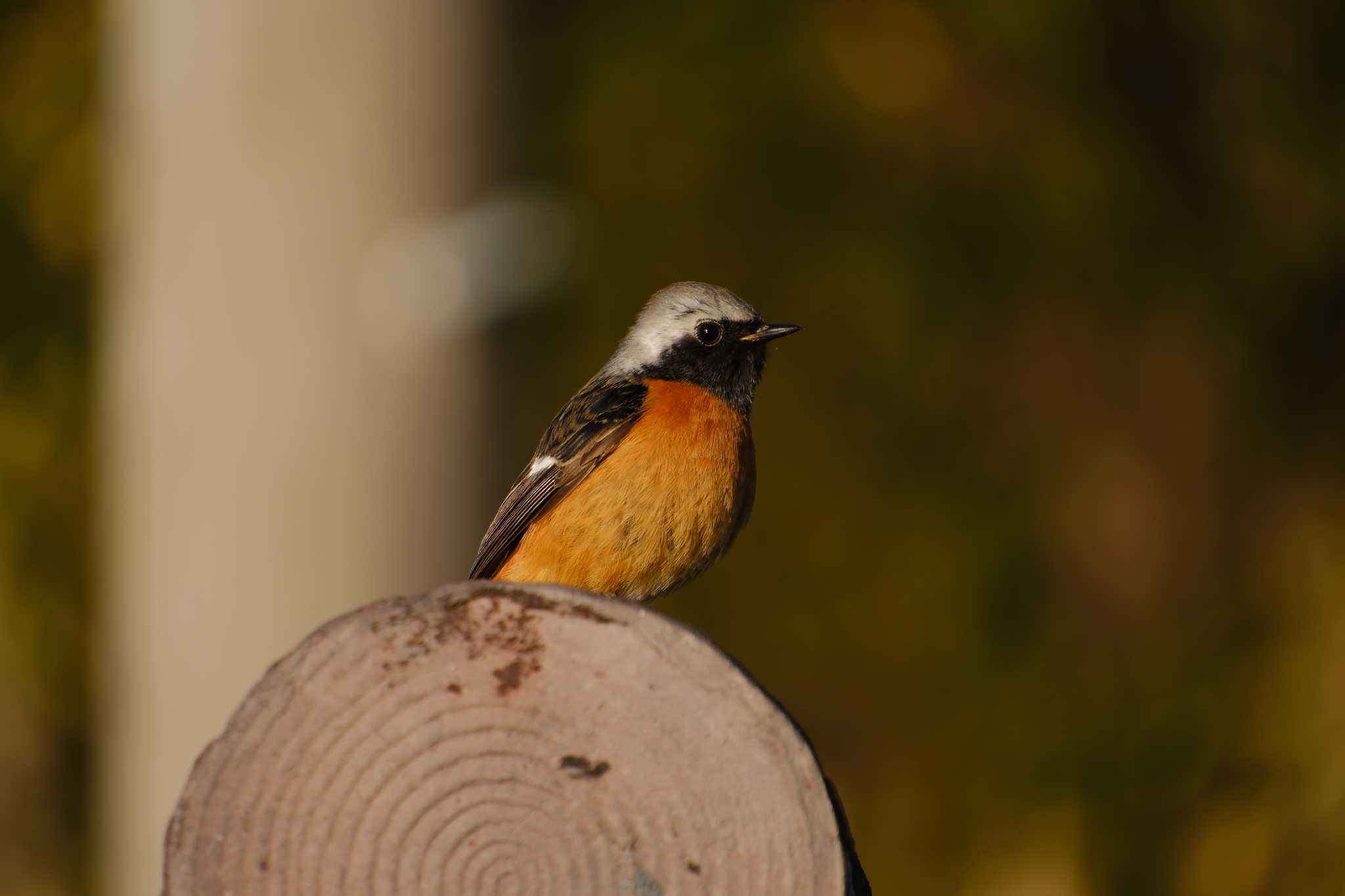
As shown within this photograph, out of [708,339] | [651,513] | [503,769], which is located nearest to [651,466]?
[651,513]

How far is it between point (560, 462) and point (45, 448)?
18.1ft

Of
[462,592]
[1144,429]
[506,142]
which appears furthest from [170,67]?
[1144,429]

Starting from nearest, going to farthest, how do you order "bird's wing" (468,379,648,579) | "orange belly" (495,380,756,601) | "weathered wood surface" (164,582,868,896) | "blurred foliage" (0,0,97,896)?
"weathered wood surface" (164,582,868,896) → "orange belly" (495,380,756,601) → "bird's wing" (468,379,648,579) → "blurred foliage" (0,0,97,896)

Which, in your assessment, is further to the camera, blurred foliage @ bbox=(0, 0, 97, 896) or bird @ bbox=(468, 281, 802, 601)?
blurred foliage @ bbox=(0, 0, 97, 896)

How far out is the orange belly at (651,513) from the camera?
4.72 m

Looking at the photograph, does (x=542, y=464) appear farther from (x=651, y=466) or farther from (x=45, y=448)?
(x=45, y=448)

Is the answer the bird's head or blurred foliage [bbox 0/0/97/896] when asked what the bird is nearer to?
the bird's head

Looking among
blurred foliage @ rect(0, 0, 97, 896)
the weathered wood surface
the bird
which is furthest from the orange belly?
blurred foliage @ rect(0, 0, 97, 896)

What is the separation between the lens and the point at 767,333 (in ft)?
17.0

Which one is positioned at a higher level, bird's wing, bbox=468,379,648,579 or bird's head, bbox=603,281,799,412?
bird's head, bbox=603,281,799,412

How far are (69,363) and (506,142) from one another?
15.4ft

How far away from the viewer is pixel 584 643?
7.99ft

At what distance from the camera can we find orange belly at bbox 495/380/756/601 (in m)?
4.72

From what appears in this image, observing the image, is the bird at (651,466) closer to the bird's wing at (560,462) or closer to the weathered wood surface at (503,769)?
the bird's wing at (560,462)
